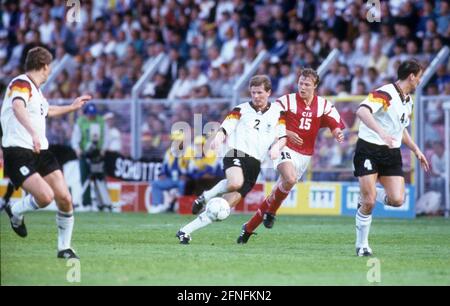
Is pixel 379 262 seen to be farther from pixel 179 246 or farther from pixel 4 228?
pixel 4 228

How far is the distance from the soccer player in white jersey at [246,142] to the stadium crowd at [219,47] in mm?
8483

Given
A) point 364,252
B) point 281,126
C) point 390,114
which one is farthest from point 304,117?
point 364,252

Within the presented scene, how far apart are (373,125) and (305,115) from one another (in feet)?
9.18

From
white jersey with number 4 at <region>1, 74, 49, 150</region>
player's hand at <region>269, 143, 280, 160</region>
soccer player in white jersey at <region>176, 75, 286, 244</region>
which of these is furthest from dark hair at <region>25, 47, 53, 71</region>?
player's hand at <region>269, 143, 280, 160</region>

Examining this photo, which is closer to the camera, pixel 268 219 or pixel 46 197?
pixel 46 197

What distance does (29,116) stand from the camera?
459 inches

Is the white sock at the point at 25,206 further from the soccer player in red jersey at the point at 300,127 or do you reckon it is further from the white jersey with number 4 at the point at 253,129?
the soccer player in red jersey at the point at 300,127

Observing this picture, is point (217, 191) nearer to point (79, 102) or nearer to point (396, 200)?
point (396, 200)

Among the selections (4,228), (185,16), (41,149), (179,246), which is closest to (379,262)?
(179,246)

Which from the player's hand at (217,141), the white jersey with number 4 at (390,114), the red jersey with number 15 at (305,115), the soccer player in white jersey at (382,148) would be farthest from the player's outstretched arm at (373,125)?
the red jersey with number 15 at (305,115)

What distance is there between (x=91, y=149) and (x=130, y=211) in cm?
171

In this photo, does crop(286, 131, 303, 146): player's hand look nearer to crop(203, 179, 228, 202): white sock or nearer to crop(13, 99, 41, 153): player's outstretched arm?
crop(203, 179, 228, 202): white sock

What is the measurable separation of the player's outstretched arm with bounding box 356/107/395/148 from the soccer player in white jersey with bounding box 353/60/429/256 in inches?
4.9

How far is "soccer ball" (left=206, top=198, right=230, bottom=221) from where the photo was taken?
44.1ft
